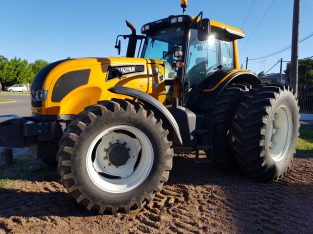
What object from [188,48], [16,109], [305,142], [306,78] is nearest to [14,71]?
[16,109]

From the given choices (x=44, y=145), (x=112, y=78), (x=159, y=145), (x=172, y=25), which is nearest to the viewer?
(x=159, y=145)

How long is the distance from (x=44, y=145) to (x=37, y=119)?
0.36m

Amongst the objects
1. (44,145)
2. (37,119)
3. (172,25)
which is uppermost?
(172,25)

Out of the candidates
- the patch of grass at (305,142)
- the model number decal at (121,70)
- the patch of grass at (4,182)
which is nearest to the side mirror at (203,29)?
the model number decal at (121,70)

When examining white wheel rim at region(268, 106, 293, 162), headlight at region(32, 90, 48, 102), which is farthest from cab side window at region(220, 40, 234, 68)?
headlight at region(32, 90, 48, 102)

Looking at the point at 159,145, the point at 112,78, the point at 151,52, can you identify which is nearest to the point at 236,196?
the point at 159,145

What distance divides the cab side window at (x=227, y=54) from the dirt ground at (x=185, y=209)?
6.45 ft

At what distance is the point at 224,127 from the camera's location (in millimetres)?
5344

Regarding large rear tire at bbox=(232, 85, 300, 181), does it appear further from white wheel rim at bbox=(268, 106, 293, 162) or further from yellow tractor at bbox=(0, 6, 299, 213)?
white wheel rim at bbox=(268, 106, 293, 162)

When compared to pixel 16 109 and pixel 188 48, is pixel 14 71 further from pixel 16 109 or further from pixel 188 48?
pixel 188 48

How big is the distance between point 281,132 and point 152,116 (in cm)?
284

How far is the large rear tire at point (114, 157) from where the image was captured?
3828 millimetres

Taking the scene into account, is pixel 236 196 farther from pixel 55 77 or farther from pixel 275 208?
pixel 55 77

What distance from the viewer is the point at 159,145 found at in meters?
4.15
